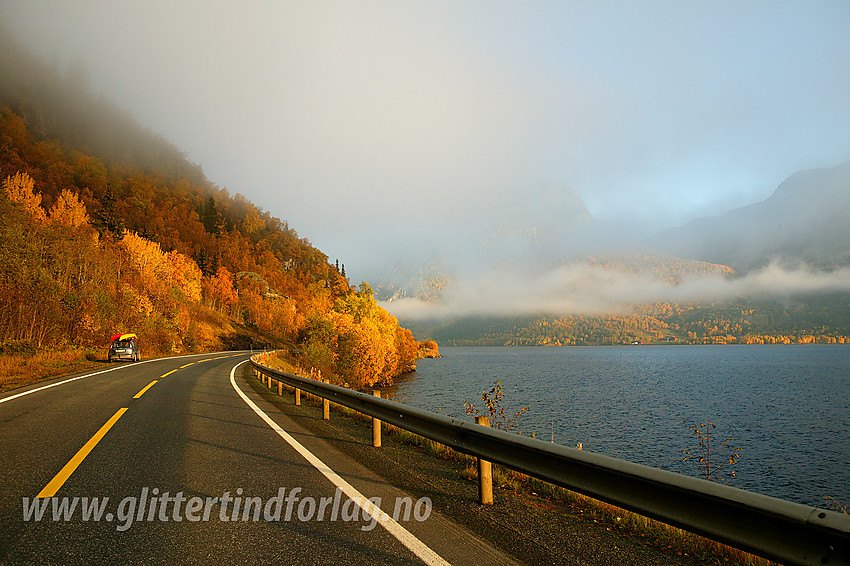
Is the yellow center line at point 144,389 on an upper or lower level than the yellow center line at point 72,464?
lower

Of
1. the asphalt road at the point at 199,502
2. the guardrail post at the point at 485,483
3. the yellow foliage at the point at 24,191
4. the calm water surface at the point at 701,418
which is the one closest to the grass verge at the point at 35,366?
the asphalt road at the point at 199,502

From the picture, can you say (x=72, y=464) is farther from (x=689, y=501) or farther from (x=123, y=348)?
(x=123, y=348)

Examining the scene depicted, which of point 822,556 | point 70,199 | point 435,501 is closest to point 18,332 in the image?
point 435,501

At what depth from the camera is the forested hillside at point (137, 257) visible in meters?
28.5

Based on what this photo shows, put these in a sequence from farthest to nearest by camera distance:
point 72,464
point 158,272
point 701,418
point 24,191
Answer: point 158,272 < point 24,191 < point 701,418 < point 72,464

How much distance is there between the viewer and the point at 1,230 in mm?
22953

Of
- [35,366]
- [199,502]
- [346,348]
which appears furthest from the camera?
[346,348]

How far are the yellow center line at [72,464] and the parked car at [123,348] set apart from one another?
25615mm

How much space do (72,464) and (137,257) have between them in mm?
63888

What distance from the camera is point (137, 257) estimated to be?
190 feet

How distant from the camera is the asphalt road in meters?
3.25

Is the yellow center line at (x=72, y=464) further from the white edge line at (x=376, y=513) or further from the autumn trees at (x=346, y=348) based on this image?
the autumn trees at (x=346, y=348)

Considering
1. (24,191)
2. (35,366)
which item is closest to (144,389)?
(35,366)

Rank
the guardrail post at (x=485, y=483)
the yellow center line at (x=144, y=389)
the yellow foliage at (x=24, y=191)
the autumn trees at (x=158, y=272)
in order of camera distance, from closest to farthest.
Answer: the guardrail post at (x=485, y=483) < the yellow center line at (x=144, y=389) < the autumn trees at (x=158, y=272) < the yellow foliage at (x=24, y=191)
